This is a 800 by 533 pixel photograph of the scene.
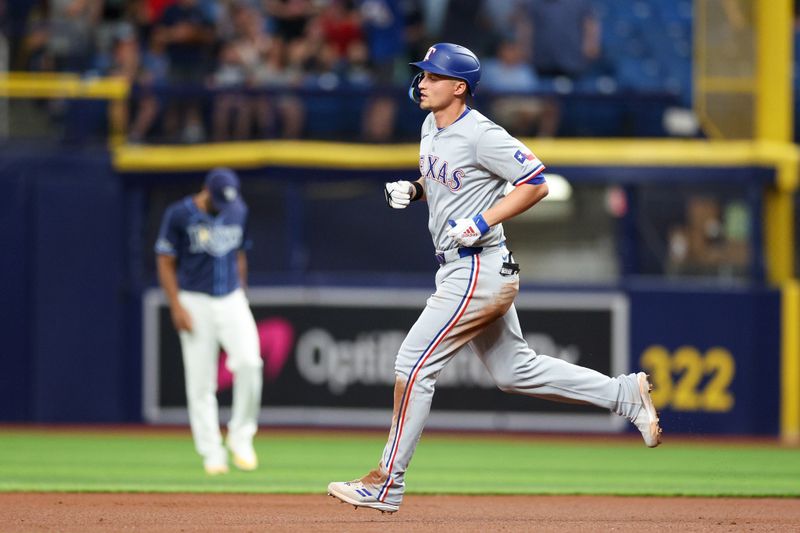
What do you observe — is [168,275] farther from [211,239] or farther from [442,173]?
[442,173]

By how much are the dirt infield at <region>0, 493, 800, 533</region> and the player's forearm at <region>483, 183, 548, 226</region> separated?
1413mm

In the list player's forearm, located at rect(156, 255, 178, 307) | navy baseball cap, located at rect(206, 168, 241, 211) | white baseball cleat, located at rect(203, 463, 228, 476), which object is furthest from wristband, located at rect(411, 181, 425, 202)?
white baseball cleat, located at rect(203, 463, 228, 476)

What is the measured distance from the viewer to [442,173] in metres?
6.36

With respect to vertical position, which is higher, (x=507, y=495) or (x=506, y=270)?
(x=506, y=270)

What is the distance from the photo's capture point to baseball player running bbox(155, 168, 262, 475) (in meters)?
9.51

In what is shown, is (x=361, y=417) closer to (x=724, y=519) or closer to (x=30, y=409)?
(x=30, y=409)

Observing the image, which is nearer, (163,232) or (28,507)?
(28,507)

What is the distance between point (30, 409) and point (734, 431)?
22.7ft

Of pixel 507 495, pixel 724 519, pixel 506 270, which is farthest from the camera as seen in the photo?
pixel 507 495

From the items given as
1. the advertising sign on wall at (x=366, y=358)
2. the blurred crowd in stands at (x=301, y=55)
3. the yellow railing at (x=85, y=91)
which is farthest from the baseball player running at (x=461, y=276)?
the yellow railing at (x=85, y=91)

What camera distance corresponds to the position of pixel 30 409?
13875 millimetres

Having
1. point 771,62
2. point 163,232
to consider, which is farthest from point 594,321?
point 163,232

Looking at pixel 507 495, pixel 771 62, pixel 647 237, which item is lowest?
pixel 507 495

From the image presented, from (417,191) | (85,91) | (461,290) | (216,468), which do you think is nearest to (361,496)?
(461,290)
